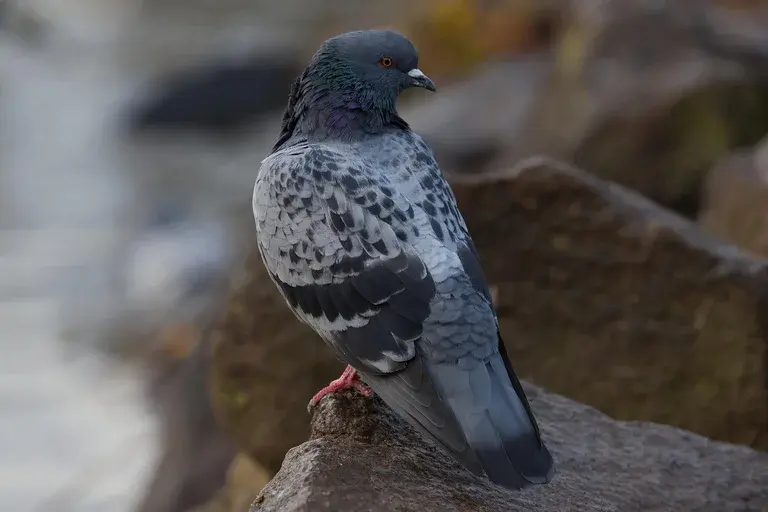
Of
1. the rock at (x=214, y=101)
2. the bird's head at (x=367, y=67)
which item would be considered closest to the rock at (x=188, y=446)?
the bird's head at (x=367, y=67)

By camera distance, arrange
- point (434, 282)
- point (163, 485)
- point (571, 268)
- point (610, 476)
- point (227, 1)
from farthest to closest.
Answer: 1. point (227, 1)
2. point (163, 485)
3. point (571, 268)
4. point (610, 476)
5. point (434, 282)

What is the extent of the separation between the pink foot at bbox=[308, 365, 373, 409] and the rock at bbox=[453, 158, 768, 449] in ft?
6.04

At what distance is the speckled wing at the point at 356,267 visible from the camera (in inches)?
121

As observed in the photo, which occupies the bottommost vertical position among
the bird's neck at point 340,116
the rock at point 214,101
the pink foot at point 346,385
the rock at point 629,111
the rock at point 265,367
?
the pink foot at point 346,385

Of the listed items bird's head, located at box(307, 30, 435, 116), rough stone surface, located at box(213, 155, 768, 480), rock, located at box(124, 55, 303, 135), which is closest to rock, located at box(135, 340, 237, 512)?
rough stone surface, located at box(213, 155, 768, 480)

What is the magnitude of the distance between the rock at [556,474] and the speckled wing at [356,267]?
0.29 metres

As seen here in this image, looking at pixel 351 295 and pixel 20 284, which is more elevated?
pixel 20 284

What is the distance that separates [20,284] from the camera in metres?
12.0

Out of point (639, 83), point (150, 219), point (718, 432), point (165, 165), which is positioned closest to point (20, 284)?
point (150, 219)

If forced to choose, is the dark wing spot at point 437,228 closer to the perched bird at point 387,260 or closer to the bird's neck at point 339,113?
the perched bird at point 387,260

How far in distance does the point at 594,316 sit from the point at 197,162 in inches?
477

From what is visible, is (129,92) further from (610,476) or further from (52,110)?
(610,476)

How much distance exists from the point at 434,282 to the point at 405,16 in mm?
14724

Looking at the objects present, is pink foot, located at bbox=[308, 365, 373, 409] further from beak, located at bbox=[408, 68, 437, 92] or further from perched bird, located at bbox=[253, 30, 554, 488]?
beak, located at bbox=[408, 68, 437, 92]
